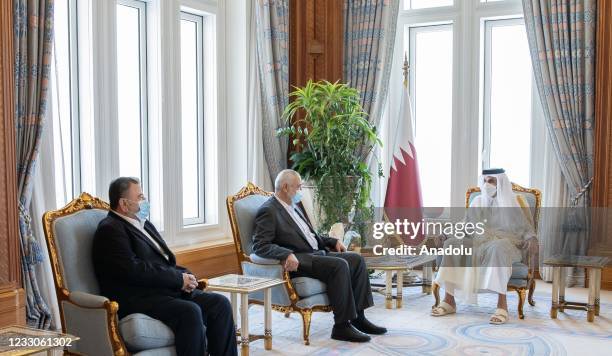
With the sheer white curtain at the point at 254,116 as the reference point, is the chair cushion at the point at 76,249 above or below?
below

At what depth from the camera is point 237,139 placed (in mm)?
6570

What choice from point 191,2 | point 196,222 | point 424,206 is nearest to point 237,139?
point 196,222

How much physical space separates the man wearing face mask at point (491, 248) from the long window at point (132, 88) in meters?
2.68

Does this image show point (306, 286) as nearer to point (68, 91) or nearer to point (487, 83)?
point (68, 91)

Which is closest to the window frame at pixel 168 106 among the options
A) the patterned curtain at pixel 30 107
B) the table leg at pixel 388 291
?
the patterned curtain at pixel 30 107

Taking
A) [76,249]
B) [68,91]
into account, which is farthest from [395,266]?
[68,91]

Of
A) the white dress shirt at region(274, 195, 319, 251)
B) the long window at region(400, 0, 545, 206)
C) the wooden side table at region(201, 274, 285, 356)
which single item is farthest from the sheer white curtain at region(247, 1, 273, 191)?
the wooden side table at region(201, 274, 285, 356)

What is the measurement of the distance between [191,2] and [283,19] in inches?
39.3

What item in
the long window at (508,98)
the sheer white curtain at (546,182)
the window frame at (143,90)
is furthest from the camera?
the long window at (508,98)

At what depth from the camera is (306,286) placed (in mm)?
4363

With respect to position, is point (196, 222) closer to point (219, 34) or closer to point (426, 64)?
point (219, 34)

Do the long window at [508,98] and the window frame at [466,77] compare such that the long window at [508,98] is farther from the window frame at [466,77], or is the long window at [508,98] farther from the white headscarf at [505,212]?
the white headscarf at [505,212]

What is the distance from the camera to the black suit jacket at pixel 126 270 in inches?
130

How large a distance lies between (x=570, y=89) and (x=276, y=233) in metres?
3.14
